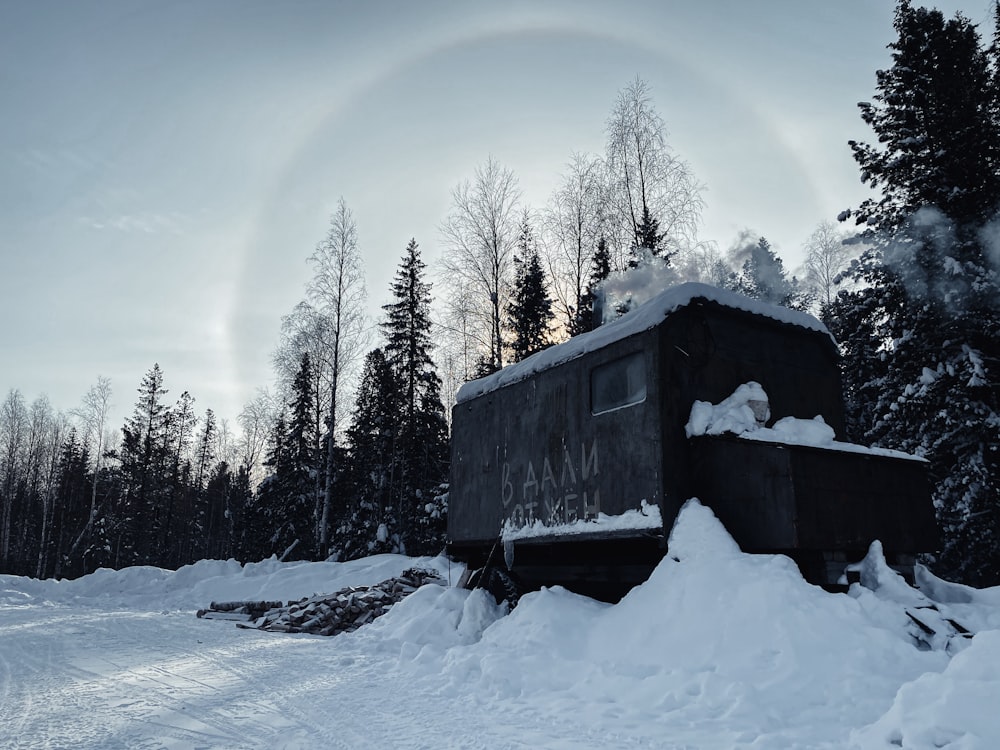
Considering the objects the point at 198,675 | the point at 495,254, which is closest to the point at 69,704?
the point at 198,675

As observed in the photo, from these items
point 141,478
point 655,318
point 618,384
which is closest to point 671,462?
point 618,384

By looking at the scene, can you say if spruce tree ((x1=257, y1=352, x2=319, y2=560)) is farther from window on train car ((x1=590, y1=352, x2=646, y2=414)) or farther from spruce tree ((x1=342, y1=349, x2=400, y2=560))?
window on train car ((x1=590, y1=352, x2=646, y2=414))

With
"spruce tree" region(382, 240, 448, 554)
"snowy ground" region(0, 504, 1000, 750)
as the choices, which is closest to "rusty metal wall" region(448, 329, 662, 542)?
"snowy ground" region(0, 504, 1000, 750)

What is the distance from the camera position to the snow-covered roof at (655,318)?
7250 millimetres

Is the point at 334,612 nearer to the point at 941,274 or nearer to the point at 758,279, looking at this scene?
the point at 941,274

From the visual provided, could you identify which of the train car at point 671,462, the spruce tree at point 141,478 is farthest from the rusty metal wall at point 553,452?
the spruce tree at point 141,478

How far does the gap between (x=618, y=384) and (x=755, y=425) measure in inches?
60.5

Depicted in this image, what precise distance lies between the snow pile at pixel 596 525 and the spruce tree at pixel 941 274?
8.75 metres

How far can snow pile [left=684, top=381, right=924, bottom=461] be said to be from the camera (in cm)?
665

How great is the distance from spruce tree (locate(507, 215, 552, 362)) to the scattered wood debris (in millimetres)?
10704

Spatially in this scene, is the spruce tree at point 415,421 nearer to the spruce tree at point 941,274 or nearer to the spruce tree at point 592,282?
the spruce tree at point 592,282

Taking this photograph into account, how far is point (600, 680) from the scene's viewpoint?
5348mm

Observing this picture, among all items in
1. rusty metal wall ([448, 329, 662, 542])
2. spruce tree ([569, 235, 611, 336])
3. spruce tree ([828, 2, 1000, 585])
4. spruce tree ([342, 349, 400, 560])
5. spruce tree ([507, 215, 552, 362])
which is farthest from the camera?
spruce tree ([342, 349, 400, 560])

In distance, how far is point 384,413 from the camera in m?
26.0
